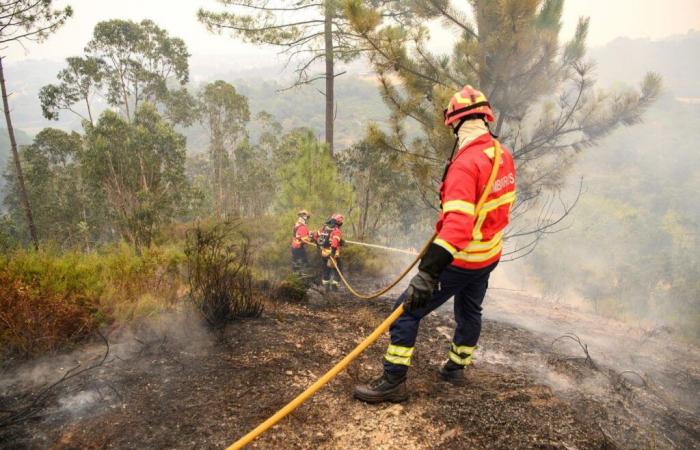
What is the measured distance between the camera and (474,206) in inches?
89.3

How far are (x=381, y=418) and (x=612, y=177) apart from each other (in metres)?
74.4

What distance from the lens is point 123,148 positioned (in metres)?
15.4

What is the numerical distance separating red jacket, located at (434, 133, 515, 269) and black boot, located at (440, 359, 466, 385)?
3.05ft

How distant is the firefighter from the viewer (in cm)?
725

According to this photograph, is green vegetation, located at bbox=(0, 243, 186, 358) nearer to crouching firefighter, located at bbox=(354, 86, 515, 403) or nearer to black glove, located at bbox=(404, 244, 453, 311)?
crouching firefighter, located at bbox=(354, 86, 515, 403)

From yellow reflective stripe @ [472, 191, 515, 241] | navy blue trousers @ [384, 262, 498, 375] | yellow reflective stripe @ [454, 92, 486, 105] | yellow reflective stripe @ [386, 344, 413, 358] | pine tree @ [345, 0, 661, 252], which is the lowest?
yellow reflective stripe @ [386, 344, 413, 358]

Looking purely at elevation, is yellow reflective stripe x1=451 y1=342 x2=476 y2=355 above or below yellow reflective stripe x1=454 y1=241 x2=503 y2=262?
below

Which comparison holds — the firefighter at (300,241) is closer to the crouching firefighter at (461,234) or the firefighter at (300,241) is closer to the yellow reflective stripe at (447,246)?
the crouching firefighter at (461,234)

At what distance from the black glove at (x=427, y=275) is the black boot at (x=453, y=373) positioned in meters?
1.00

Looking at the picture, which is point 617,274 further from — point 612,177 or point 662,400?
point 612,177

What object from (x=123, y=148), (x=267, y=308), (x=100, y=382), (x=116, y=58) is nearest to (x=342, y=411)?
(x=100, y=382)

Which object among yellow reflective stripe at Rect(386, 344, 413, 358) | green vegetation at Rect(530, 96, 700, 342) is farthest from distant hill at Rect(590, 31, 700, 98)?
yellow reflective stripe at Rect(386, 344, 413, 358)

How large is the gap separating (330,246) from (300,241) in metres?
0.76

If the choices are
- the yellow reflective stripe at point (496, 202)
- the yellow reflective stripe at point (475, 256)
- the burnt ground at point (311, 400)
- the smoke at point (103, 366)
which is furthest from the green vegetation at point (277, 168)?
the yellow reflective stripe at point (496, 202)
